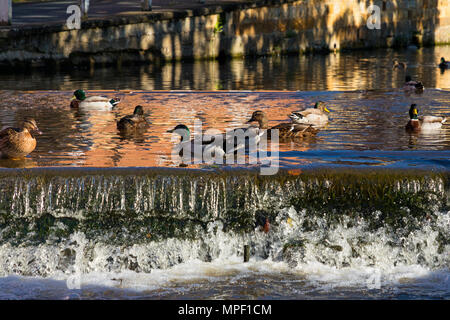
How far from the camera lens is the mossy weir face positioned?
25.8 ft

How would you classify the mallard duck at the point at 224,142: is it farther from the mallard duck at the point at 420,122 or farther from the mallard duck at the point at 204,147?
the mallard duck at the point at 420,122

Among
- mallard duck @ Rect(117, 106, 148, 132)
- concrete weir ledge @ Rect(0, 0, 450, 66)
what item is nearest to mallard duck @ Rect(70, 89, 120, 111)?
mallard duck @ Rect(117, 106, 148, 132)

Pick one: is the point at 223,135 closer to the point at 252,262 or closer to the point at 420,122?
the point at 252,262

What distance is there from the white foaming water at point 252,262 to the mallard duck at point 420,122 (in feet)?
8.28

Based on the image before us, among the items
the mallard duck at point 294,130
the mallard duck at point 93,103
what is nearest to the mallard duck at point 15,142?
the mallard duck at point 294,130

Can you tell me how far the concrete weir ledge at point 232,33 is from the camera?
19891 mm

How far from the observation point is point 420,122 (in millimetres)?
10375

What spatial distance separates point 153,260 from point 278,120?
4136mm

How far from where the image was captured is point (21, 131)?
339 inches

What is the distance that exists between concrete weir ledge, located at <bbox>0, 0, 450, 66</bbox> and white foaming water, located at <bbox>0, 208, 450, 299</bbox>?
12111mm

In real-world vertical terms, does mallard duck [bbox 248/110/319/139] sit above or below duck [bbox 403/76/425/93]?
below

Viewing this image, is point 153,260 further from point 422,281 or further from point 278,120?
point 278,120

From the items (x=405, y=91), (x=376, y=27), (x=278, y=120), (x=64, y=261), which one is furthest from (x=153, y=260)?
(x=376, y=27)

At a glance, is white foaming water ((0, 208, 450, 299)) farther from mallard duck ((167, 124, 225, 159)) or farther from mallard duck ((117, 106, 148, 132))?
mallard duck ((117, 106, 148, 132))
